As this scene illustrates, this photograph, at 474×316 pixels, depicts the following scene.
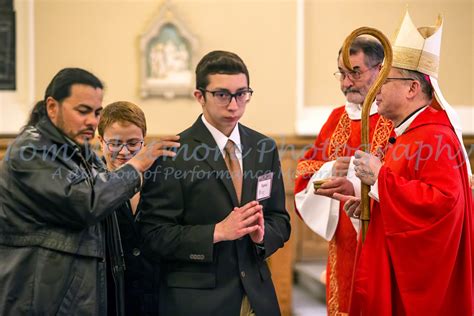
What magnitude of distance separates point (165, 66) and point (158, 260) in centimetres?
375

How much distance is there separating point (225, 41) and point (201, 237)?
4106mm

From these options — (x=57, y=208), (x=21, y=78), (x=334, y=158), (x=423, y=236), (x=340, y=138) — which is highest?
(x=21, y=78)

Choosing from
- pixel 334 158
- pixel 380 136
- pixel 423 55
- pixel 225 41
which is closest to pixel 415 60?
pixel 423 55

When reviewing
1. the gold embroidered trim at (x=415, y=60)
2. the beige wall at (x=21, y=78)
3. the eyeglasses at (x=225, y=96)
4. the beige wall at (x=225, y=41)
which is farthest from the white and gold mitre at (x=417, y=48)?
the beige wall at (x=21, y=78)

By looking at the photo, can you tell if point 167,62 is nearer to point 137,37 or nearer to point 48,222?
point 137,37

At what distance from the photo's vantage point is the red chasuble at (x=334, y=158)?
342 cm

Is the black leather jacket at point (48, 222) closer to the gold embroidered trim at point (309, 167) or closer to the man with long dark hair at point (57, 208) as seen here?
the man with long dark hair at point (57, 208)

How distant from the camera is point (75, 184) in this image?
241 cm

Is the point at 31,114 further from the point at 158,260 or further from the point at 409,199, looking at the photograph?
the point at 409,199

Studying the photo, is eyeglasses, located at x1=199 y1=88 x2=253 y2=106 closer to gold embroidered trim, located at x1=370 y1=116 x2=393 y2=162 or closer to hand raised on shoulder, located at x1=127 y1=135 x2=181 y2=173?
hand raised on shoulder, located at x1=127 y1=135 x2=181 y2=173

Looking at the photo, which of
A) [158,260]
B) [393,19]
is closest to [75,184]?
[158,260]

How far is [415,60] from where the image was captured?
2.87m

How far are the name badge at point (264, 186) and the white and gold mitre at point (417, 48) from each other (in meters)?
0.72

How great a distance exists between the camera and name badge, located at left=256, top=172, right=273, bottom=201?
268 cm
